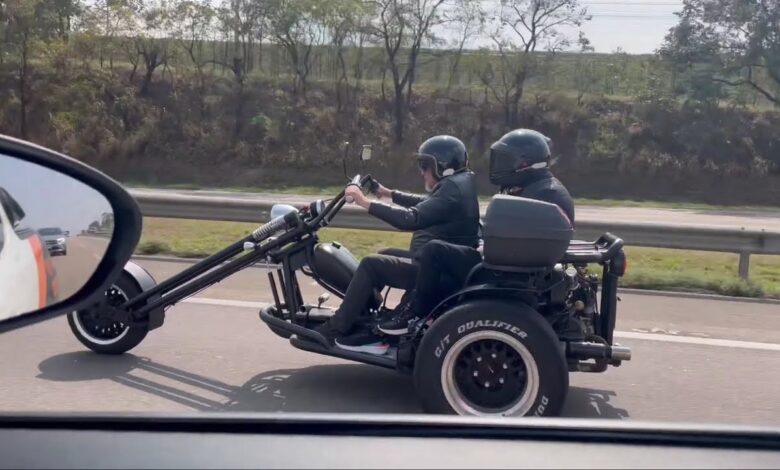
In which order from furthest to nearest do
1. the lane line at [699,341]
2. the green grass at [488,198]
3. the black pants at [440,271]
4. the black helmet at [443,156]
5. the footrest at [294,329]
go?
the green grass at [488,198] → the lane line at [699,341] → the black helmet at [443,156] → the footrest at [294,329] → the black pants at [440,271]

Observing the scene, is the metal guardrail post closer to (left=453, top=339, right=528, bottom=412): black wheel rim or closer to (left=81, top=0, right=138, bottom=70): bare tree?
(left=453, top=339, right=528, bottom=412): black wheel rim

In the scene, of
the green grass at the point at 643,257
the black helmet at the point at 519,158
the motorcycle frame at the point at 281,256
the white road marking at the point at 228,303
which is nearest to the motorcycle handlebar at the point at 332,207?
the motorcycle frame at the point at 281,256

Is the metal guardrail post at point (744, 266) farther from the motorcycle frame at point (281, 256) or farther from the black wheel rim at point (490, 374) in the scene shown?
the black wheel rim at point (490, 374)

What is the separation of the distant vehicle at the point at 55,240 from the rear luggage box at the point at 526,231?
281 cm

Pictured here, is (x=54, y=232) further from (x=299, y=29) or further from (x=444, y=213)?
(x=299, y=29)

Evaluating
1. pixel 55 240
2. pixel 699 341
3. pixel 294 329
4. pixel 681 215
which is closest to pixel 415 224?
pixel 294 329

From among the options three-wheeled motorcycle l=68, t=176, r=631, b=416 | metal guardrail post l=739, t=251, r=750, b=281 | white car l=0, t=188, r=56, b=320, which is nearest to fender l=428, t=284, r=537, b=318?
three-wheeled motorcycle l=68, t=176, r=631, b=416

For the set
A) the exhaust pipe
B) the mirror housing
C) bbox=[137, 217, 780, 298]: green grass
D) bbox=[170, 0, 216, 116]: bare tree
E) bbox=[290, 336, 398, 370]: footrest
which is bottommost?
bbox=[137, 217, 780, 298]: green grass

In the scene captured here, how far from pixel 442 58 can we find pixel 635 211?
1498 centimetres

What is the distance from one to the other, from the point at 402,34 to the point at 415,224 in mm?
35004

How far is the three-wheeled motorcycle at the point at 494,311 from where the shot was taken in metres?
5.14

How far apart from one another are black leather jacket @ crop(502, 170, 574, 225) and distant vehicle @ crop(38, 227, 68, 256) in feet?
12.4

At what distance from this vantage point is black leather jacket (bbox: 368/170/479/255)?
19.2ft

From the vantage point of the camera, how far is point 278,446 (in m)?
2.39
